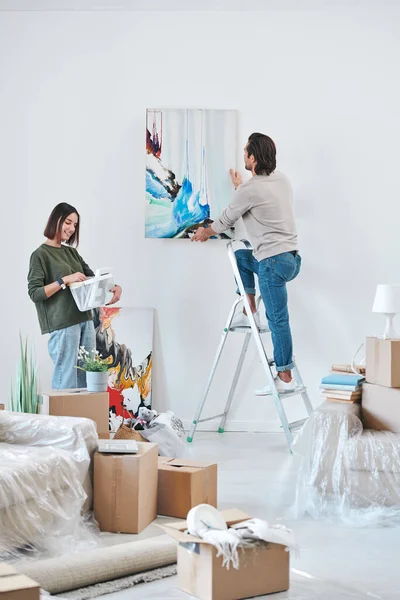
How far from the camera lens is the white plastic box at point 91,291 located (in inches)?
173

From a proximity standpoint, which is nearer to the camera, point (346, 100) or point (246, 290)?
point (246, 290)

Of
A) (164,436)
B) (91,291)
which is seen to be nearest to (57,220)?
(91,291)

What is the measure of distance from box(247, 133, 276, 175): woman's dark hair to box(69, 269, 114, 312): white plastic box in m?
1.13

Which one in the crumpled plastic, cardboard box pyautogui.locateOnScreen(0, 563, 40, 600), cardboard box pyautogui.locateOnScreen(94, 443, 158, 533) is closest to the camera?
cardboard box pyautogui.locateOnScreen(0, 563, 40, 600)

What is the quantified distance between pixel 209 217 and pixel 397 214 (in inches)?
49.5

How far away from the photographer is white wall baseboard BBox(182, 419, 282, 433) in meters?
5.39

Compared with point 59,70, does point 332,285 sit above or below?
below

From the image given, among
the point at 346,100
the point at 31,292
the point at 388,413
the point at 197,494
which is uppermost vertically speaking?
the point at 346,100

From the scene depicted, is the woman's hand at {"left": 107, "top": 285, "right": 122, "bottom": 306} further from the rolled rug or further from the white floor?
the rolled rug

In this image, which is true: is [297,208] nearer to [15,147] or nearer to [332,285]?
[332,285]

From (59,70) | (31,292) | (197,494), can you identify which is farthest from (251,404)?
(59,70)

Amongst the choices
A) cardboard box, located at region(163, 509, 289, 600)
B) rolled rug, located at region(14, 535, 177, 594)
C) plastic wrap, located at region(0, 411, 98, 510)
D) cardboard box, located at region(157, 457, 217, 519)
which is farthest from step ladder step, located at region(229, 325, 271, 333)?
cardboard box, located at region(163, 509, 289, 600)

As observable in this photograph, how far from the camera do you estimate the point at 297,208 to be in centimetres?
536

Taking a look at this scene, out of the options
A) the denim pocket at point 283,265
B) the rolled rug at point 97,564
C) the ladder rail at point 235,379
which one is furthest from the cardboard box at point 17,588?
the ladder rail at point 235,379
